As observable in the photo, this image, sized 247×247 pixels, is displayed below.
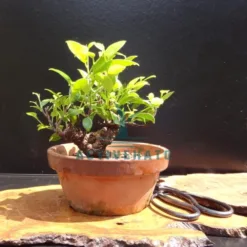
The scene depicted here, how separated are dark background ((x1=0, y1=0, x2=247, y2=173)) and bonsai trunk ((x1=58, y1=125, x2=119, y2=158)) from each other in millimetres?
384

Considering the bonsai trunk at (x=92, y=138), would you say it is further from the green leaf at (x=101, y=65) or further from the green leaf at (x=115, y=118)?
the green leaf at (x=101, y=65)

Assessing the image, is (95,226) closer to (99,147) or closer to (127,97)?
(99,147)

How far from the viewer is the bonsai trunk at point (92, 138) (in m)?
0.65

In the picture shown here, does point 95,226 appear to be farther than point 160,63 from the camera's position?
No

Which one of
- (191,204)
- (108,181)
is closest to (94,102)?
(108,181)

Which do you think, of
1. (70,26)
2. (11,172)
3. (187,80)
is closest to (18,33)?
(70,26)

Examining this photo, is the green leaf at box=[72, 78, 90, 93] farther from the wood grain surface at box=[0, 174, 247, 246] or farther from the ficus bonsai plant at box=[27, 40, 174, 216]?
the wood grain surface at box=[0, 174, 247, 246]

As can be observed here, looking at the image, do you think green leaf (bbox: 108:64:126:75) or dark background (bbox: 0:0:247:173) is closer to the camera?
green leaf (bbox: 108:64:126:75)

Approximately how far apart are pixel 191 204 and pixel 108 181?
206 millimetres

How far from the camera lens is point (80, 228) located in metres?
0.57

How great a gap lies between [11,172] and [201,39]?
0.76m

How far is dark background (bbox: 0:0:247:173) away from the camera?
101cm

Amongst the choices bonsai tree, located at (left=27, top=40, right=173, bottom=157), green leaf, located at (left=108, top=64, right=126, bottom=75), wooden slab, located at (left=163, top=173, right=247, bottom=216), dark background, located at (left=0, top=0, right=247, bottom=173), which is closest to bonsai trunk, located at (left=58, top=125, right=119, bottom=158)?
bonsai tree, located at (left=27, top=40, right=173, bottom=157)

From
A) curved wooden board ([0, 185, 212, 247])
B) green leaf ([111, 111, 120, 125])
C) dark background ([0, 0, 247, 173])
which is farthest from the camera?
dark background ([0, 0, 247, 173])
